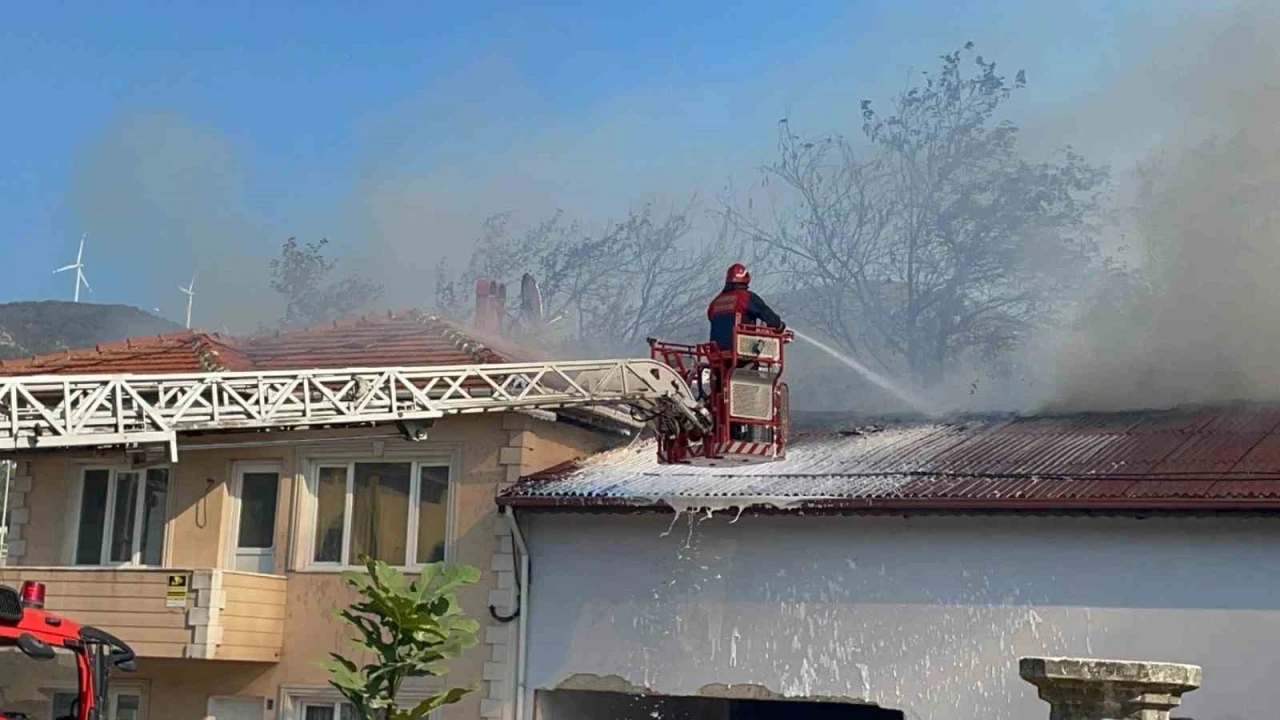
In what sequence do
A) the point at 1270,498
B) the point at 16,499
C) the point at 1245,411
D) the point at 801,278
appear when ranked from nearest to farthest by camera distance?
the point at 1270,498
the point at 1245,411
the point at 16,499
the point at 801,278

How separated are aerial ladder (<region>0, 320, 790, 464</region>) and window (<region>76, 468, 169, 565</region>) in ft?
16.4

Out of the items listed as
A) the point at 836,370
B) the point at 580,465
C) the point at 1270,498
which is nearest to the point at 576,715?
the point at 580,465

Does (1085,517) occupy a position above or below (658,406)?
below

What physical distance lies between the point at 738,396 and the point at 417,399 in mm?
3119

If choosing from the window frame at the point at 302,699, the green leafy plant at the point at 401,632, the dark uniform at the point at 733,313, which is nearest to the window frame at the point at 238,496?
the window frame at the point at 302,699

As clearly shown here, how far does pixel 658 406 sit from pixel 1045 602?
393cm

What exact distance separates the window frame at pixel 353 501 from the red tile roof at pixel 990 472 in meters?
1.03

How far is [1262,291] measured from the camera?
16.3 metres

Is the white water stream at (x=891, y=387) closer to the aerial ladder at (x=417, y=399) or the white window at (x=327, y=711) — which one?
the aerial ladder at (x=417, y=399)

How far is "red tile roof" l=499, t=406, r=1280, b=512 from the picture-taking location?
484 inches

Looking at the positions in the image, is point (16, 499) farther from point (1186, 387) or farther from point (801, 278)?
point (801, 278)

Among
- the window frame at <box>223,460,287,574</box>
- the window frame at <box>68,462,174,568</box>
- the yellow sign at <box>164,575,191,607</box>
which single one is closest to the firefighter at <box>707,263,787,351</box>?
the window frame at <box>223,460,287,574</box>

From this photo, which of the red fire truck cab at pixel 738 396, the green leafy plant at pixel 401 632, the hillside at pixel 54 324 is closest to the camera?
the green leafy plant at pixel 401 632

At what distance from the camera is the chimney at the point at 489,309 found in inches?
792
